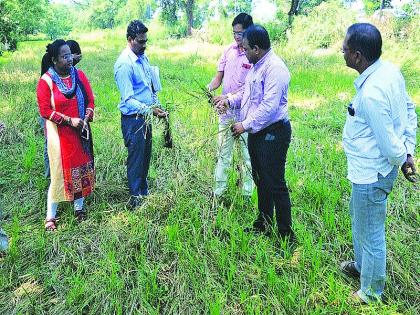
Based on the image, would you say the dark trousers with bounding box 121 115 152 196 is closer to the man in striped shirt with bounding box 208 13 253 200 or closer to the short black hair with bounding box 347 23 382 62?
the man in striped shirt with bounding box 208 13 253 200

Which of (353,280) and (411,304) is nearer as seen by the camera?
(411,304)

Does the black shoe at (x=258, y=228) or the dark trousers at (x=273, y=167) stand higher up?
the dark trousers at (x=273, y=167)

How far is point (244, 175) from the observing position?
3459 mm

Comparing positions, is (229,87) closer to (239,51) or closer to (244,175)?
(239,51)

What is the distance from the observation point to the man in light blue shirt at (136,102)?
3.08 metres

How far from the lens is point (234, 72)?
332cm

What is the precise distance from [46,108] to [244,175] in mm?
1669

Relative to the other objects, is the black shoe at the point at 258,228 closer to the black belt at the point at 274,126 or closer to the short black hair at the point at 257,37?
the black belt at the point at 274,126

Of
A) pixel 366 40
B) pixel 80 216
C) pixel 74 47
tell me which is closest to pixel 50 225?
pixel 80 216

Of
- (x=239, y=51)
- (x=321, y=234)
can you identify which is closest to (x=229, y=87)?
(x=239, y=51)

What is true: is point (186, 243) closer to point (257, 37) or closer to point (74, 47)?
point (257, 37)

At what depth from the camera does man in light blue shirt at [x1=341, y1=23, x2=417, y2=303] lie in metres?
1.91

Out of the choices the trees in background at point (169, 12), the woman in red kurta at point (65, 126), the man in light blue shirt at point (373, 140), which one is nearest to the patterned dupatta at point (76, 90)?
the woman in red kurta at point (65, 126)

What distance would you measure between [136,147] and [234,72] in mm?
1018
